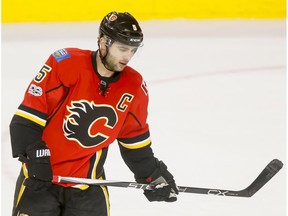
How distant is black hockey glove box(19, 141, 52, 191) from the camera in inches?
114

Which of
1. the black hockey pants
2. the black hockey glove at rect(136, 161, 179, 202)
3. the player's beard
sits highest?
the player's beard

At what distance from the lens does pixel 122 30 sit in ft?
9.80

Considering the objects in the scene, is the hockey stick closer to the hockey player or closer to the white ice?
the hockey player

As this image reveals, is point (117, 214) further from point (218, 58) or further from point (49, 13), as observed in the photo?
point (49, 13)

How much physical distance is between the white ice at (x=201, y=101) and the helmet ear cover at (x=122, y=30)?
0.78 feet

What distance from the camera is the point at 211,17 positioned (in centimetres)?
692

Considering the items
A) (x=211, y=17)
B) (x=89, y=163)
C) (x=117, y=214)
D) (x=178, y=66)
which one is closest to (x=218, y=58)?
(x=178, y=66)

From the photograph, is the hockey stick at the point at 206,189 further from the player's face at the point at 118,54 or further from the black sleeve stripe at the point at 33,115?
the player's face at the point at 118,54

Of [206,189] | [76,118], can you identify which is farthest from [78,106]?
[206,189]

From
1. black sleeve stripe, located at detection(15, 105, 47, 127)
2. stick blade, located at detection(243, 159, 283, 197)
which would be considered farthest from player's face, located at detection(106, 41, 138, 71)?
stick blade, located at detection(243, 159, 283, 197)

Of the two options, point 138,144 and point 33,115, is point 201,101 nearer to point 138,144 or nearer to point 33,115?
point 138,144

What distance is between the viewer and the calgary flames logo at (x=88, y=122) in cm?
304

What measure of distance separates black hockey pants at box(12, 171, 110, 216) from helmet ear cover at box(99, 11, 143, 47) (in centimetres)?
63

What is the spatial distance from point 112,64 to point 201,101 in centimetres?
241
